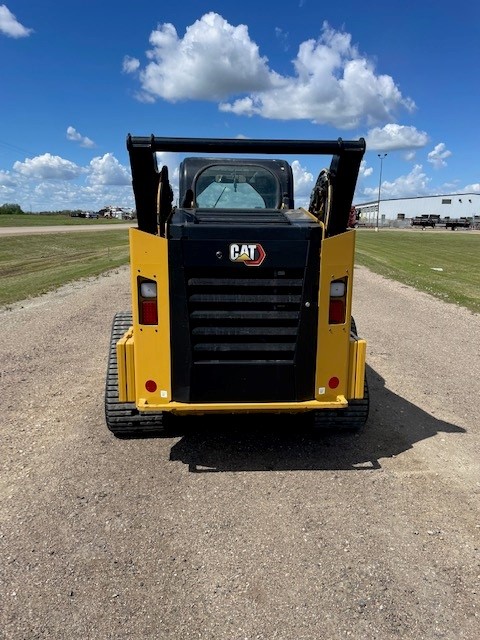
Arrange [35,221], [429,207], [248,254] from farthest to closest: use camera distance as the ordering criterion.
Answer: [429,207] < [35,221] < [248,254]

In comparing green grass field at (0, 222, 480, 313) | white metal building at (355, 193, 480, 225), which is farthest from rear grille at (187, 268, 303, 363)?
white metal building at (355, 193, 480, 225)

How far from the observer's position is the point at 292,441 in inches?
177

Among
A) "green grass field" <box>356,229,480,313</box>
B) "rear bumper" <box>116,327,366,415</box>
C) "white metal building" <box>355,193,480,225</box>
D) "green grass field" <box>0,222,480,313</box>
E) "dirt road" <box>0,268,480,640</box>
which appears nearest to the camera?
"dirt road" <box>0,268,480,640</box>

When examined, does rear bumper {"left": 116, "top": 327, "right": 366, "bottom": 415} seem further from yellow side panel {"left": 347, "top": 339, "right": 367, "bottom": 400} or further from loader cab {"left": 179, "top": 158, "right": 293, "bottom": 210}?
loader cab {"left": 179, "top": 158, "right": 293, "bottom": 210}

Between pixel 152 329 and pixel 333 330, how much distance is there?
1.31 meters

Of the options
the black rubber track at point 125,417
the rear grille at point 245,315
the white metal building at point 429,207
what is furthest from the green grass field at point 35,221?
the rear grille at point 245,315

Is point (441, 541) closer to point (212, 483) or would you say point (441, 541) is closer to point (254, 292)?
point (212, 483)

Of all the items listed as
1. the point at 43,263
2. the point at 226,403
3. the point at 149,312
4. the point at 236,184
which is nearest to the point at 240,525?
the point at 226,403

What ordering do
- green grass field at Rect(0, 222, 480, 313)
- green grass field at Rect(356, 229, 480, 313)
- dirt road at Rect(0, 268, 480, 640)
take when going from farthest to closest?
1. green grass field at Rect(0, 222, 480, 313)
2. green grass field at Rect(356, 229, 480, 313)
3. dirt road at Rect(0, 268, 480, 640)

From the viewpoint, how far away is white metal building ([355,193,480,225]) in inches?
3632

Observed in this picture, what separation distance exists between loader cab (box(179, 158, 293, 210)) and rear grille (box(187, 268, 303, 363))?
1.96 metres

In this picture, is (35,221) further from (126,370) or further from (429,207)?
(429,207)

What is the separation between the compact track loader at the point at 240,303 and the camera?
3666mm

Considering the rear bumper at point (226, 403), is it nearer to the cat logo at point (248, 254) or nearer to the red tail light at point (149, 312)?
the red tail light at point (149, 312)
